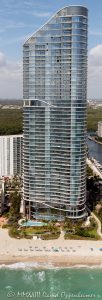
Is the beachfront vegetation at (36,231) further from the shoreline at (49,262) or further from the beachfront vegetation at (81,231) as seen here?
the shoreline at (49,262)

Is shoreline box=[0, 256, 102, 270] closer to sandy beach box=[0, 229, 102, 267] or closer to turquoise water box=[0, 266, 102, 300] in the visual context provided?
sandy beach box=[0, 229, 102, 267]

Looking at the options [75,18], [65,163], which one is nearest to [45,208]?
[65,163]

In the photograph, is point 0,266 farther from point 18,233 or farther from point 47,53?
point 47,53

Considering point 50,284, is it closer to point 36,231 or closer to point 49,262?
point 49,262

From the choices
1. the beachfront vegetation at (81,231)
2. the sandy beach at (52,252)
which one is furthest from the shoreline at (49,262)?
the beachfront vegetation at (81,231)

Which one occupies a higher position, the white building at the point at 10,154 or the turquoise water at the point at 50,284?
the white building at the point at 10,154

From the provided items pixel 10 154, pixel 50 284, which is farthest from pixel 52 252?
pixel 10 154
